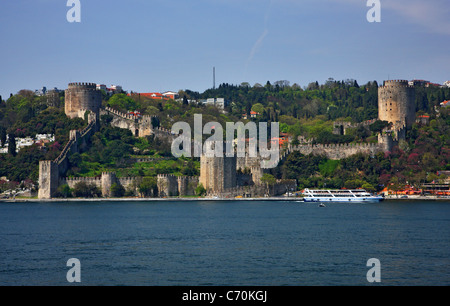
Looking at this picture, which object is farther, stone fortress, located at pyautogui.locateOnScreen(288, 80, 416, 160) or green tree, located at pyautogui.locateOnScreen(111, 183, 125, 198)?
stone fortress, located at pyautogui.locateOnScreen(288, 80, 416, 160)

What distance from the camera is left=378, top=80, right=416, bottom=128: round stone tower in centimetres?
6981

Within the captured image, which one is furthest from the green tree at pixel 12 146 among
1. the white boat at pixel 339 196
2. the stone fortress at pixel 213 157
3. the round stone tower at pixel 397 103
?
the round stone tower at pixel 397 103

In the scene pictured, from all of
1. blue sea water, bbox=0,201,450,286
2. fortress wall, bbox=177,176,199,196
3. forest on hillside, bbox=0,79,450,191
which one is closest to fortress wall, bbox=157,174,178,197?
fortress wall, bbox=177,176,199,196

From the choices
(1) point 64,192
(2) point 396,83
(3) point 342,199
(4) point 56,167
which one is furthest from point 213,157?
(2) point 396,83

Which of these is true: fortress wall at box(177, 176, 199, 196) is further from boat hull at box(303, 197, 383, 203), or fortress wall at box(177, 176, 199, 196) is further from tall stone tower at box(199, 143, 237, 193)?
boat hull at box(303, 197, 383, 203)

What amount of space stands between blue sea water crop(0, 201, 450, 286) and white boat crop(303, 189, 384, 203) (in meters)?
6.78

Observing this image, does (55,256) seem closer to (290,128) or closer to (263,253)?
(263,253)

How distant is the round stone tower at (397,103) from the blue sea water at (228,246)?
2077 cm

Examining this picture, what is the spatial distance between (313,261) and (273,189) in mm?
36101

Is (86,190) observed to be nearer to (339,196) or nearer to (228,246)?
(339,196)

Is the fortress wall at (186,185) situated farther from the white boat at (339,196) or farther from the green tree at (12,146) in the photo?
the green tree at (12,146)

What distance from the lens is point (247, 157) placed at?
65.4m

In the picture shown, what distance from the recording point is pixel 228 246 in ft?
101

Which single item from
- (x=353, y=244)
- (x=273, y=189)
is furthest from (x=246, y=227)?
(x=273, y=189)
